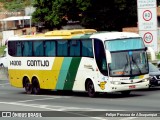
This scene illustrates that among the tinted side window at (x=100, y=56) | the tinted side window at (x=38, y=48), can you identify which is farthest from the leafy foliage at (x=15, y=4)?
the tinted side window at (x=100, y=56)

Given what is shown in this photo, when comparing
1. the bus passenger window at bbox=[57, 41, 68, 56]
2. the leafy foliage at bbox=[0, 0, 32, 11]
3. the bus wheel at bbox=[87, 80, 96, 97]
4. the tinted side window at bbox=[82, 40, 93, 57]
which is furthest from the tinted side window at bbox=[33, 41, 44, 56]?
the leafy foliage at bbox=[0, 0, 32, 11]

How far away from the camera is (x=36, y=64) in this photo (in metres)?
33.9

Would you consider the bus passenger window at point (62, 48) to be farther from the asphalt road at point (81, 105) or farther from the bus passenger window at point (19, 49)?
the bus passenger window at point (19, 49)

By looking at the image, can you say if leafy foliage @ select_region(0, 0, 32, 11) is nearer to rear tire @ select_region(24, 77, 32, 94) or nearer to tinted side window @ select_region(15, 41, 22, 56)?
tinted side window @ select_region(15, 41, 22, 56)

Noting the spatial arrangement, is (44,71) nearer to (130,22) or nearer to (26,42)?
(26,42)

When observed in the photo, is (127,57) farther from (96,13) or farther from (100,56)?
(96,13)

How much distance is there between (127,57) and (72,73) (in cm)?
343

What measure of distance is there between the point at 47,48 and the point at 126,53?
207 inches

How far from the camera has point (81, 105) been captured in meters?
26.0

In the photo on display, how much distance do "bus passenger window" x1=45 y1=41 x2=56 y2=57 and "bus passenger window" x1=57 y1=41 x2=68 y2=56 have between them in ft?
1.25

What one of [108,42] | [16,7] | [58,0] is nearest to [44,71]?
[108,42]

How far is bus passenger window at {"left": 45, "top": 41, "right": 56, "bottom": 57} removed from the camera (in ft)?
106

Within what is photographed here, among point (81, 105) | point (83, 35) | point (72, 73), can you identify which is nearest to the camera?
point (81, 105)

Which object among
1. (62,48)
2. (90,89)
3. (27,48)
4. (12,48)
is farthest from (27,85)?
(90,89)
